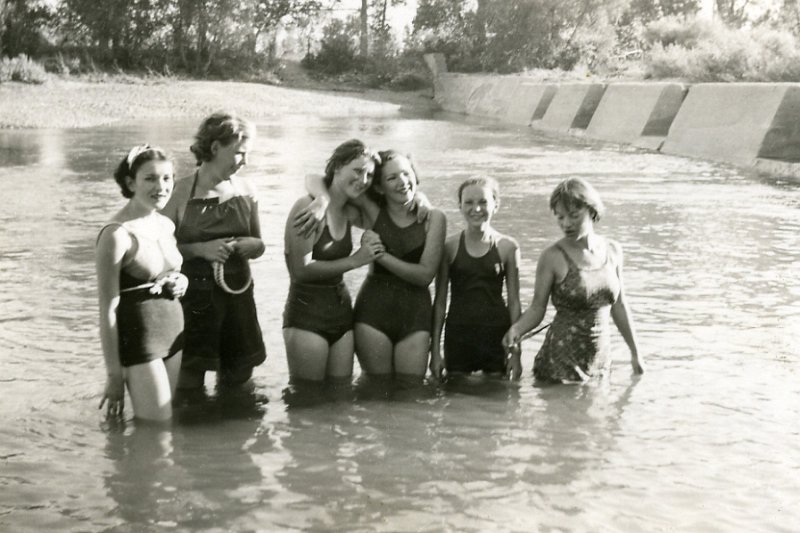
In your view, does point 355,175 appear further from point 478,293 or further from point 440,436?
point 440,436

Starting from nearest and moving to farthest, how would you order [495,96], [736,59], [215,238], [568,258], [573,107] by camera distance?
[215,238] < [568,258] < [736,59] < [573,107] < [495,96]

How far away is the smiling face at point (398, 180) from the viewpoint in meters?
5.22

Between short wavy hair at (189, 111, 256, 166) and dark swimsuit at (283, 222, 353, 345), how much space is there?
69 centimetres

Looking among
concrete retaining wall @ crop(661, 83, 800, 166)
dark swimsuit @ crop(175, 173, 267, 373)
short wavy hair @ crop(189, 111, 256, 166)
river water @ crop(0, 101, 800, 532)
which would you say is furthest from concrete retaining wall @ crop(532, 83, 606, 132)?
short wavy hair @ crop(189, 111, 256, 166)

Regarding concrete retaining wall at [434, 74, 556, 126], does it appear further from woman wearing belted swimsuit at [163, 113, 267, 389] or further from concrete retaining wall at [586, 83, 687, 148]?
woman wearing belted swimsuit at [163, 113, 267, 389]

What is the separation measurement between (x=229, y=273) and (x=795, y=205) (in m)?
8.23

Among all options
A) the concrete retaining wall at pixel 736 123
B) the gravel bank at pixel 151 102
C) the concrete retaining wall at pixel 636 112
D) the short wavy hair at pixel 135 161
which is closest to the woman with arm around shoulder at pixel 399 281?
the short wavy hair at pixel 135 161

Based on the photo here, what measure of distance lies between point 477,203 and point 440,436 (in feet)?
4.16

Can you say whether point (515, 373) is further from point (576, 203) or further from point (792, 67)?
point (792, 67)

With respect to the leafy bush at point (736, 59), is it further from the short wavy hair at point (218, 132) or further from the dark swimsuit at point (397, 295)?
the short wavy hair at point (218, 132)

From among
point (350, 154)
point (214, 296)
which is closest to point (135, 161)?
point (214, 296)

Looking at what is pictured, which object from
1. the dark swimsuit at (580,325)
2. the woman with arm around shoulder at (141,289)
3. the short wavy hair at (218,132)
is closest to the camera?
the woman with arm around shoulder at (141,289)

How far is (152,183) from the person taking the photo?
4562 mm

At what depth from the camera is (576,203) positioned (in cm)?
518
